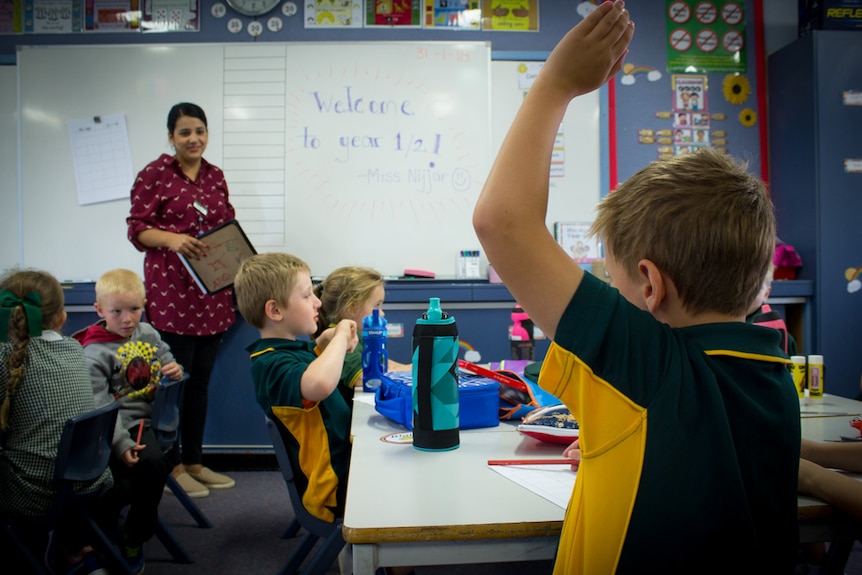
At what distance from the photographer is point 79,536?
76.9 inches

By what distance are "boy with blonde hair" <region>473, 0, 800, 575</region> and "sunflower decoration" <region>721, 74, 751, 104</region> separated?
10.8 feet

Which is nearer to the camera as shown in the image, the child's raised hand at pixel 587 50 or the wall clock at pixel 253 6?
the child's raised hand at pixel 587 50

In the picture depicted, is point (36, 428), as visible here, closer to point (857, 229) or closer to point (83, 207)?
point (83, 207)

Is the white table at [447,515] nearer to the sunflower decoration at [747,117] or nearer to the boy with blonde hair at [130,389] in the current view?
the boy with blonde hair at [130,389]

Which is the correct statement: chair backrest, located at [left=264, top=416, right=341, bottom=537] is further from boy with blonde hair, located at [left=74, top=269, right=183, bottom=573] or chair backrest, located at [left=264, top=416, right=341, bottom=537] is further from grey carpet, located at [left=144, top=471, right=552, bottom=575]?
boy with blonde hair, located at [left=74, top=269, right=183, bottom=573]

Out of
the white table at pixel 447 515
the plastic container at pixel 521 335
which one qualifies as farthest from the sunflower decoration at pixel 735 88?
the white table at pixel 447 515

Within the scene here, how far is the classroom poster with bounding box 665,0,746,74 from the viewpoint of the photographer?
356 cm

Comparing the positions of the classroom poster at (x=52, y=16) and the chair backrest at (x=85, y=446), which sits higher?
the classroom poster at (x=52, y=16)

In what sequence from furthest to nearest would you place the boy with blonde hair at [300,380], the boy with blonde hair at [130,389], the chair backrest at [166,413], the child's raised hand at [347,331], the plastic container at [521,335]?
the plastic container at [521,335], the chair backrest at [166,413], the boy with blonde hair at [130,389], the child's raised hand at [347,331], the boy with blonde hair at [300,380]

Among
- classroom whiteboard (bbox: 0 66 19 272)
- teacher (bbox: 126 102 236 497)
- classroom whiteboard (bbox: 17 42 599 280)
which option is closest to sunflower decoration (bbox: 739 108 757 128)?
classroom whiteboard (bbox: 17 42 599 280)

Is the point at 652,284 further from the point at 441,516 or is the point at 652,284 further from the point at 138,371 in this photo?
the point at 138,371

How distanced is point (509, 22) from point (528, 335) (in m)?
1.90

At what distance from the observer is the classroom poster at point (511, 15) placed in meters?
3.48

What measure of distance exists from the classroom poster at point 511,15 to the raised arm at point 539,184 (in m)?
3.04
